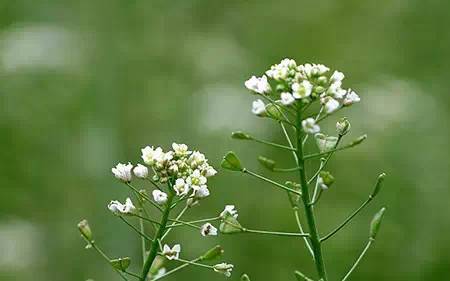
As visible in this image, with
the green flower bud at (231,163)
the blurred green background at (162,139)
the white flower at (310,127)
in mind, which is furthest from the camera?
the blurred green background at (162,139)

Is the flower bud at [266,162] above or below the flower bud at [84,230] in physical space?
above

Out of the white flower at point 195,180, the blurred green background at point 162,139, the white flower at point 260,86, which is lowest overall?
the blurred green background at point 162,139

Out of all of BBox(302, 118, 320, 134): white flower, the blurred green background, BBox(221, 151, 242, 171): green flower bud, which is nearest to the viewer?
BBox(302, 118, 320, 134): white flower

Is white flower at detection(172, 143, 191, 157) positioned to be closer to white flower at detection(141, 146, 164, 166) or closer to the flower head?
white flower at detection(141, 146, 164, 166)

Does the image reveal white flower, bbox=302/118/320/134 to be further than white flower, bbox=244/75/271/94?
Result: No

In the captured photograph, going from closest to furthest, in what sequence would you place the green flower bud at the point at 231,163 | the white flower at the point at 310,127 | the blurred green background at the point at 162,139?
1. the white flower at the point at 310,127
2. the green flower bud at the point at 231,163
3. the blurred green background at the point at 162,139

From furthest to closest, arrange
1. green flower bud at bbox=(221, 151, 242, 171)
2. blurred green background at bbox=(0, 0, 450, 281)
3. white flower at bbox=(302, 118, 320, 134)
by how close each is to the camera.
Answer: blurred green background at bbox=(0, 0, 450, 281) < green flower bud at bbox=(221, 151, 242, 171) < white flower at bbox=(302, 118, 320, 134)

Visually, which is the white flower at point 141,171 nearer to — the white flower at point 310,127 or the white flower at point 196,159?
the white flower at point 196,159

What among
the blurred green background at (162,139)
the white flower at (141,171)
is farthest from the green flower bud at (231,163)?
the blurred green background at (162,139)

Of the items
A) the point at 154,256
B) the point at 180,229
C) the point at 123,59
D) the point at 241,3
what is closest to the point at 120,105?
the point at 123,59

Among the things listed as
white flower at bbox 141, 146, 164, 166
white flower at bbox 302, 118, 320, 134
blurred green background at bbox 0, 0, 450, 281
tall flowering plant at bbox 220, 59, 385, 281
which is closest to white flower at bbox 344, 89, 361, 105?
tall flowering plant at bbox 220, 59, 385, 281
